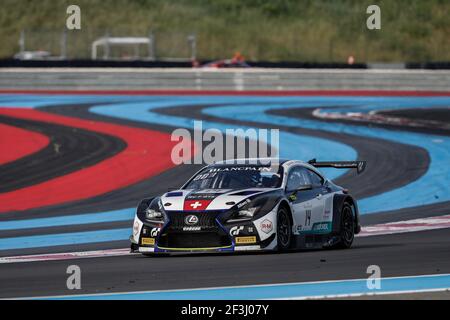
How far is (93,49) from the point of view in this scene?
52.0 metres

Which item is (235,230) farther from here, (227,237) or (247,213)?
(247,213)

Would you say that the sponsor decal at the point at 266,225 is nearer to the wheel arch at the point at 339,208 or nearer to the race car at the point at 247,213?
the race car at the point at 247,213

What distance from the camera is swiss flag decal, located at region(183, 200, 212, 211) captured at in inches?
498

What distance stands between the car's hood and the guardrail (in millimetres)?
27033

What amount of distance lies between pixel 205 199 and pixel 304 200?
141 cm

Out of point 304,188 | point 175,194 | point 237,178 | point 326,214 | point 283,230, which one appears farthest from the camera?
point 326,214

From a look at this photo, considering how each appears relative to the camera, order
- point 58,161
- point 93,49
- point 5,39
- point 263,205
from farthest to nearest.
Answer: point 5,39
point 93,49
point 58,161
point 263,205

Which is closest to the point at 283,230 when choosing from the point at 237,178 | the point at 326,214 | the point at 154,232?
the point at 237,178

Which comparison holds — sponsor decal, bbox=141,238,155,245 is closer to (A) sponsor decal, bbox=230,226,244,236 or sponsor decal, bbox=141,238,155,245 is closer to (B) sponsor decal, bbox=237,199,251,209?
(A) sponsor decal, bbox=230,226,244,236

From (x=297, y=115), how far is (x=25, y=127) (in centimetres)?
780

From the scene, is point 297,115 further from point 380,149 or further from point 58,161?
point 58,161

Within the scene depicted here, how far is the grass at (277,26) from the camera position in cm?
6038

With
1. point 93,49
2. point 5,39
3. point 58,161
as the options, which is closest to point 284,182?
point 58,161

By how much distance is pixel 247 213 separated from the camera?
41.4 feet
